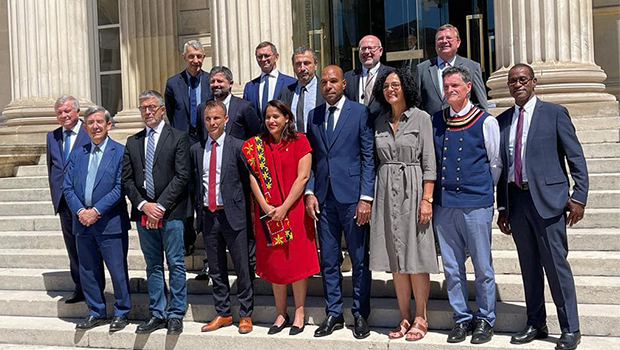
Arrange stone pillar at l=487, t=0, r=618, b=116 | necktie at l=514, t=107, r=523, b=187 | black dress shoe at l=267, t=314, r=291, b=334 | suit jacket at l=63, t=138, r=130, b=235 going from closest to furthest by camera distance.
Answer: necktie at l=514, t=107, r=523, b=187 → black dress shoe at l=267, t=314, r=291, b=334 → suit jacket at l=63, t=138, r=130, b=235 → stone pillar at l=487, t=0, r=618, b=116

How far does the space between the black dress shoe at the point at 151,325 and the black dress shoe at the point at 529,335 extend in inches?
115

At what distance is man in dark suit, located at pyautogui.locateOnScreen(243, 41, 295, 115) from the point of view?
650 centimetres

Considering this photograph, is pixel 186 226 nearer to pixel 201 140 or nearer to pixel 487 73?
pixel 201 140

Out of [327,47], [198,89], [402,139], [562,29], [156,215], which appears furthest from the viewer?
[327,47]

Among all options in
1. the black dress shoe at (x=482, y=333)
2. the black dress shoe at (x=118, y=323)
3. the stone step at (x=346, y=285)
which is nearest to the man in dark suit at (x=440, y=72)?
the stone step at (x=346, y=285)

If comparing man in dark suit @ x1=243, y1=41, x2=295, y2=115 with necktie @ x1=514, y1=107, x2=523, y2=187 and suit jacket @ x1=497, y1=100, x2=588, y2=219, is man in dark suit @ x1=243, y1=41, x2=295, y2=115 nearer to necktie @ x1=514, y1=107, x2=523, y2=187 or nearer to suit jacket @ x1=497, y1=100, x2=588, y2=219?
necktie @ x1=514, y1=107, x2=523, y2=187

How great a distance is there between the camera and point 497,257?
6352 millimetres

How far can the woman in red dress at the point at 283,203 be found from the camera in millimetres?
5652

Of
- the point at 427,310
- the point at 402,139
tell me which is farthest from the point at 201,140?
the point at 427,310

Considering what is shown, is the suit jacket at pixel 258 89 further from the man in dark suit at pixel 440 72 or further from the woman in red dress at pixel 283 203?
the man in dark suit at pixel 440 72

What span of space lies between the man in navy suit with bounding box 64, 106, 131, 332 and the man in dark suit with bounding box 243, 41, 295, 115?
4.39 ft

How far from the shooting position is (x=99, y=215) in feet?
19.8

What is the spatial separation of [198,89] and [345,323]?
269cm

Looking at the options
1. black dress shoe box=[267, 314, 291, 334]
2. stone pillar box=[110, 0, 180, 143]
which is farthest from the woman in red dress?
stone pillar box=[110, 0, 180, 143]
